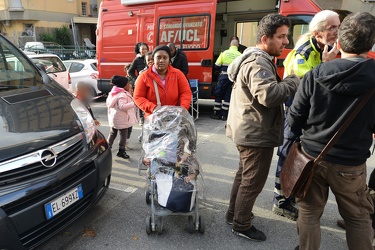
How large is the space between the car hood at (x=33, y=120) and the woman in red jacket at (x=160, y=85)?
707mm

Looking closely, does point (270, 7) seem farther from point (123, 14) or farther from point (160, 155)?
point (160, 155)

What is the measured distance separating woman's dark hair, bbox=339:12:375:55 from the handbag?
27cm

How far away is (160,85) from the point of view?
3.01 metres

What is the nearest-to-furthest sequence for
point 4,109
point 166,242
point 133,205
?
point 4,109
point 166,242
point 133,205

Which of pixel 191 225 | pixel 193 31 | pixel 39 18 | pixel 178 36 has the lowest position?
pixel 191 225

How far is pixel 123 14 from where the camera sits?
7.27 m

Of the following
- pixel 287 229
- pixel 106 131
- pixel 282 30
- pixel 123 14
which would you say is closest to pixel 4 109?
pixel 282 30

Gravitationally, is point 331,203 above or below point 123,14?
below

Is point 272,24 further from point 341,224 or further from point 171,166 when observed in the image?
point 341,224

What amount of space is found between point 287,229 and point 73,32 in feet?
110

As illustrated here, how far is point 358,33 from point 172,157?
1624mm

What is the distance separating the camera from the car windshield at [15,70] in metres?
2.83

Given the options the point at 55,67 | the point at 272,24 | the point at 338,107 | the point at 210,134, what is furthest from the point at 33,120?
the point at 55,67

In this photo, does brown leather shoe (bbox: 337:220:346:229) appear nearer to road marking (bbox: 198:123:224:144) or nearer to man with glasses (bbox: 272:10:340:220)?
man with glasses (bbox: 272:10:340:220)
